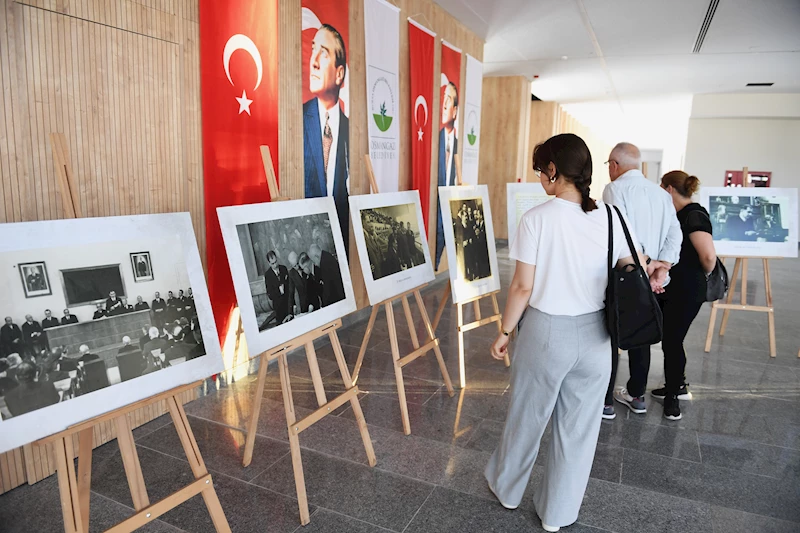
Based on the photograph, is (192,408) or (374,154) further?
Answer: (374,154)

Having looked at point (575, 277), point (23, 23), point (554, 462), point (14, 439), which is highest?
point (23, 23)

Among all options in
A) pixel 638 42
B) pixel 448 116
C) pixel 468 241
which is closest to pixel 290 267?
pixel 468 241

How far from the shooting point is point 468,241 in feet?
14.2

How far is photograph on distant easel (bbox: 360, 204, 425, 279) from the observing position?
11.4 feet

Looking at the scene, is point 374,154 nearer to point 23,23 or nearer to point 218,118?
point 218,118

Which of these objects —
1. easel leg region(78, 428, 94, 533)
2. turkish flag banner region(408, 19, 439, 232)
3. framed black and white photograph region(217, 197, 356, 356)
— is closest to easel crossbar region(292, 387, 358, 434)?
framed black and white photograph region(217, 197, 356, 356)

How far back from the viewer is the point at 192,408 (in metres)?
3.62

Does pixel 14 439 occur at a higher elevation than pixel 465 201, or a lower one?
lower

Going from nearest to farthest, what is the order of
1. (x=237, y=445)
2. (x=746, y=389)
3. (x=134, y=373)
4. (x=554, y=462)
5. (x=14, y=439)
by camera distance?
(x=14, y=439), (x=134, y=373), (x=554, y=462), (x=237, y=445), (x=746, y=389)

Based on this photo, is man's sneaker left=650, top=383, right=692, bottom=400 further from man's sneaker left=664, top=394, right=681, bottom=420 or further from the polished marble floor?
man's sneaker left=664, top=394, right=681, bottom=420

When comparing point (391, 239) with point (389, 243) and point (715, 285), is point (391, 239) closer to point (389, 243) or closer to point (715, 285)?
point (389, 243)

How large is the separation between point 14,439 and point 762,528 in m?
3.01

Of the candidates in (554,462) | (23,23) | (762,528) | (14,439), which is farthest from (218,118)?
(762,528)

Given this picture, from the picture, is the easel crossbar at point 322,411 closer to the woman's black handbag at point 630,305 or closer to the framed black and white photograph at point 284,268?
the framed black and white photograph at point 284,268
